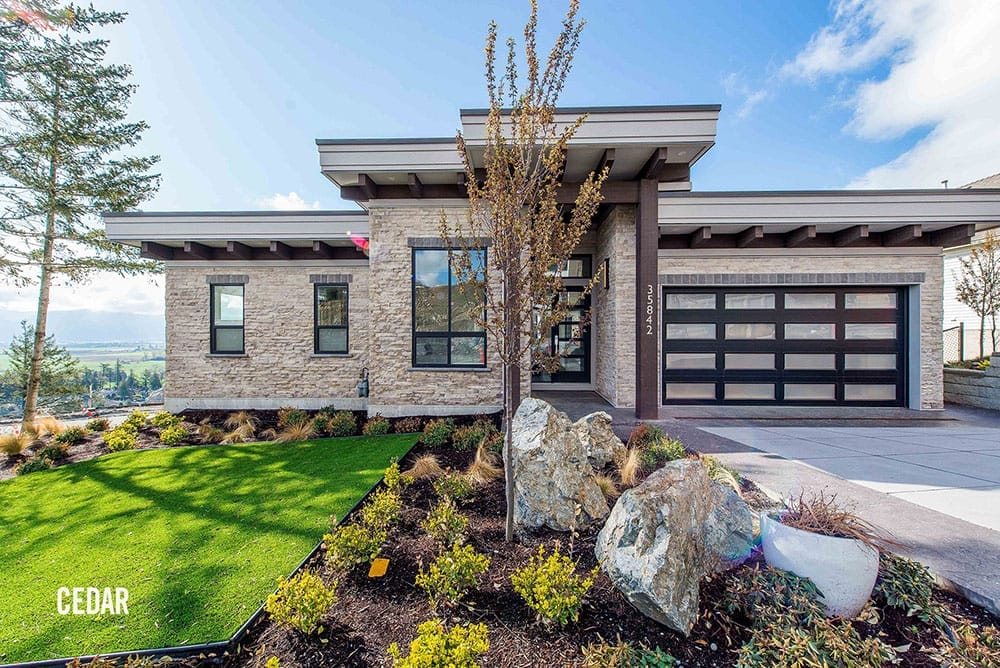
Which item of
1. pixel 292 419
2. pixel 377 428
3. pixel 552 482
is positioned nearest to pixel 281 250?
pixel 292 419

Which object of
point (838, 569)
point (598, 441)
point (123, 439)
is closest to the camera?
point (838, 569)

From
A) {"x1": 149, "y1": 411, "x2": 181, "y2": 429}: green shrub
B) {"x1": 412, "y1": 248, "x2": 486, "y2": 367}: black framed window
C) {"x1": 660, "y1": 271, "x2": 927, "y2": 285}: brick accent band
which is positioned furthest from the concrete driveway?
{"x1": 149, "y1": 411, "x2": 181, "y2": 429}: green shrub

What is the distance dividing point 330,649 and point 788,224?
10102 mm

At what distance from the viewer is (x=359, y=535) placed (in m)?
2.96

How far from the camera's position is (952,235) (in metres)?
8.08

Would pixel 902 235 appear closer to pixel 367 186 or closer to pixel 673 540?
pixel 673 540

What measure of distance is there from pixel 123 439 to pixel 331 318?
450 cm

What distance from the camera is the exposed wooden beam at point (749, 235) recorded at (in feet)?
26.6

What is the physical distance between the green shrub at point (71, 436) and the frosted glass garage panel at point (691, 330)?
1249 centimetres

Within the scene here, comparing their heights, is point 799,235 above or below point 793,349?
above

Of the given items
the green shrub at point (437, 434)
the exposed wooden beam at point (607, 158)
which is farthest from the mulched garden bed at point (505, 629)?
the exposed wooden beam at point (607, 158)

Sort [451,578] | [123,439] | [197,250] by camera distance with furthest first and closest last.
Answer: [197,250], [123,439], [451,578]

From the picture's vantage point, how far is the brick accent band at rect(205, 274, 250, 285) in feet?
31.5

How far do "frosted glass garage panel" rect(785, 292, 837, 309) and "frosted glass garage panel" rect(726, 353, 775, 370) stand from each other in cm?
131
